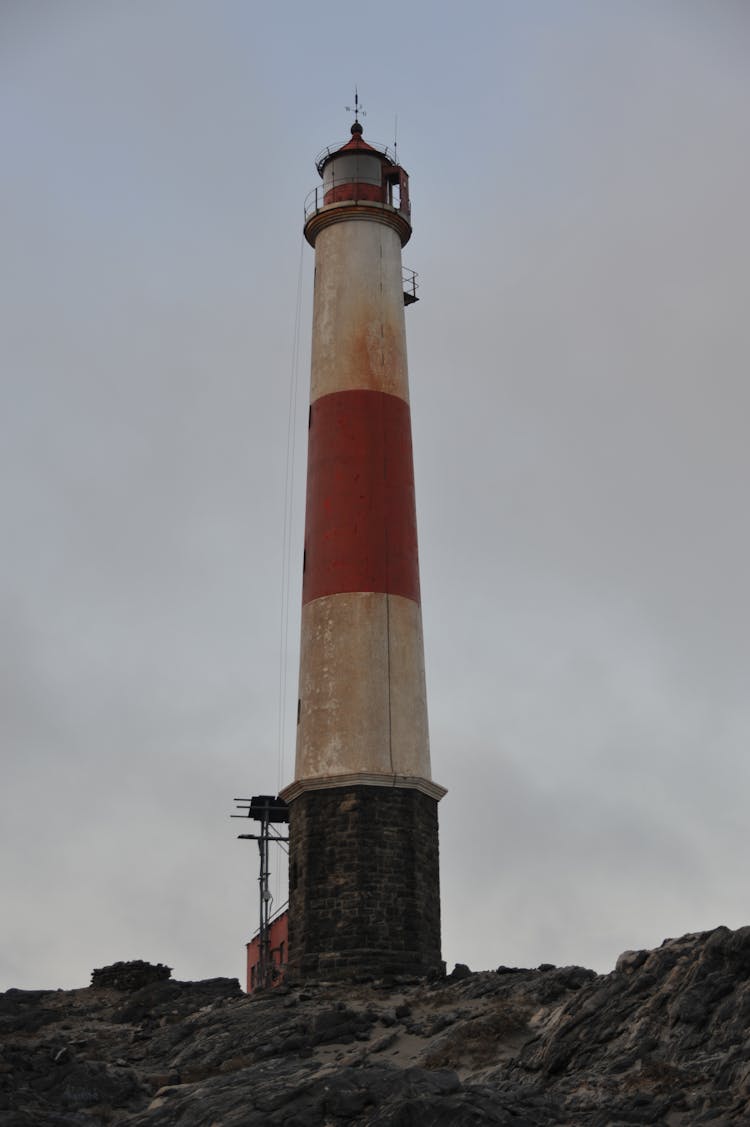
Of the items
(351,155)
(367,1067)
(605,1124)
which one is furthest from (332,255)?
(605,1124)

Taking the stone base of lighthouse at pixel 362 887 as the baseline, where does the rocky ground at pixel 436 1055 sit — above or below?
below

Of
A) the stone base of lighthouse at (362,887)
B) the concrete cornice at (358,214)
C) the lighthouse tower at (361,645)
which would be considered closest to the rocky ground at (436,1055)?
the stone base of lighthouse at (362,887)

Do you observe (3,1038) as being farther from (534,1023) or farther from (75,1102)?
(534,1023)

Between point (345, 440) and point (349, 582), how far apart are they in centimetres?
381

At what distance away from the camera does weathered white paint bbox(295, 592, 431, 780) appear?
116 feet

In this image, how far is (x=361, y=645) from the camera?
3600 centimetres

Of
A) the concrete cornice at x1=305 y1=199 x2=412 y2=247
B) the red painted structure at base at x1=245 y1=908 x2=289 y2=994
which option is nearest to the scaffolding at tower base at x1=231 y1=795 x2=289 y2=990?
the red painted structure at base at x1=245 y1=908 x2=289 y2=994

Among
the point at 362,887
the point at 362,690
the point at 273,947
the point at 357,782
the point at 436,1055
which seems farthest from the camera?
the point at 273,947

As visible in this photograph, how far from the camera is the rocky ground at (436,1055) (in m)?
19.5

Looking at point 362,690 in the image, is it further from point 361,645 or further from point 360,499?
point 360,499

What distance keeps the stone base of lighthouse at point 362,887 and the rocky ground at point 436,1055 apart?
1460 mm

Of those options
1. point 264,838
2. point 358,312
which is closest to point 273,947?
point 264,838

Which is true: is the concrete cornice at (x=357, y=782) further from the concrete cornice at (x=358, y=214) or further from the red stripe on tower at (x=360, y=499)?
the concrete cornice at (x=358, y=214)

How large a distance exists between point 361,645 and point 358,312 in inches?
359
